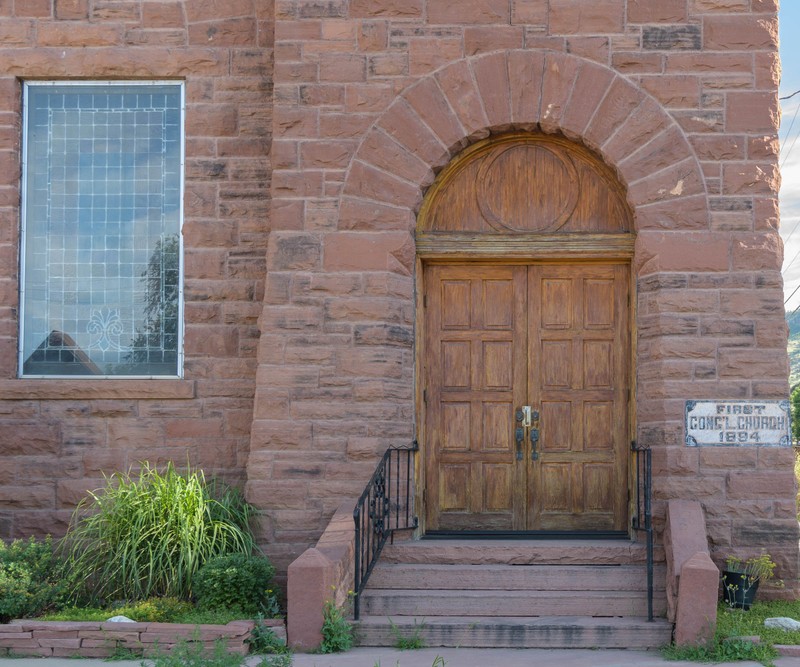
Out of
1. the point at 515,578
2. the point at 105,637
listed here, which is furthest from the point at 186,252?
the point at 515,578

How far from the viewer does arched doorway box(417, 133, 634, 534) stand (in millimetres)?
9258

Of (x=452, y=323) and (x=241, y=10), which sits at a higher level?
(x=241, y=10)

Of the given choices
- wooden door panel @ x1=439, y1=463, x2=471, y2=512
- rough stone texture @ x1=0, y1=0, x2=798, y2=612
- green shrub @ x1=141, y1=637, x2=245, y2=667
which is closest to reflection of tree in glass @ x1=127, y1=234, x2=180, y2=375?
rough stone texture @ x1=0, y1=0, x2=798, y2=612

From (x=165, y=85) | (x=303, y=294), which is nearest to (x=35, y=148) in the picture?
(x=165, y=85)

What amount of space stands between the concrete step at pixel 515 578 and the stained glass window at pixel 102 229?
2.95 meters

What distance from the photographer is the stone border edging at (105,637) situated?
7.25 m

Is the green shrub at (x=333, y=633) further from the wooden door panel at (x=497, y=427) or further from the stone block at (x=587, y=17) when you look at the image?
the stone block at (x=587, y=17)

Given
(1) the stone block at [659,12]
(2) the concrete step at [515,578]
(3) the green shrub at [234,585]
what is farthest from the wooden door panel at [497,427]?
(1) the stone block at [659,12]

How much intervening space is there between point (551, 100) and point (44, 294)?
4956mm

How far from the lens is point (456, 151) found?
358 inches

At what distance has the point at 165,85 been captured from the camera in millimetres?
9844

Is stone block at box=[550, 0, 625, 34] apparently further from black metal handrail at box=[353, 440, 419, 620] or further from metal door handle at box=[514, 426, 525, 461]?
black metal handrail at box=[353, 440, 419, 620]

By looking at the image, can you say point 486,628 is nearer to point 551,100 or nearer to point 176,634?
point 176,634

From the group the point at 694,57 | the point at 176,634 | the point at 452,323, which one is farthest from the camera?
the point at 452,323
